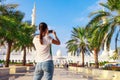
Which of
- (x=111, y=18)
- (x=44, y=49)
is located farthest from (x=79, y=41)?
(x=44, y=49)

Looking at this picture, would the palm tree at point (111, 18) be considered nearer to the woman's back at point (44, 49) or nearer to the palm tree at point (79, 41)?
the woman's back at point (44, 49)

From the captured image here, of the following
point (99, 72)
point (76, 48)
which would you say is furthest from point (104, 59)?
point (99, 72)

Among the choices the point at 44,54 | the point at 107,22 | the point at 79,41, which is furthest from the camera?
the point at 79,41

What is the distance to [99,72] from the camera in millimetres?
27578

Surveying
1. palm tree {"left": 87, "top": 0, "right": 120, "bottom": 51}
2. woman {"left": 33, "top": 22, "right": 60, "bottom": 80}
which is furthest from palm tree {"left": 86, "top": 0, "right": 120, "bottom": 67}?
woman {"left": 33, "top": 22, "right": 60, "bottom": 80}

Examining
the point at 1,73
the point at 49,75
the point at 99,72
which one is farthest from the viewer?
the point at 99,72

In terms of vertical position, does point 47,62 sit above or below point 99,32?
below

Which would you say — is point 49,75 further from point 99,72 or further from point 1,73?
point 99,72

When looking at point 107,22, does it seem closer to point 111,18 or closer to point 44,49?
point 111,18

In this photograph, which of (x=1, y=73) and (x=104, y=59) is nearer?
(x=1, y=73)

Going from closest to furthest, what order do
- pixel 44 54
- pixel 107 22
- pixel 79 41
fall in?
pixel 44 54 < pixel 107 22 < pixel 79 41

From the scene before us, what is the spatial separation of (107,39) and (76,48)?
119 ft

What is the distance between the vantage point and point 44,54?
5.46 m

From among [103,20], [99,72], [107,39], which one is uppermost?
[103,20]
